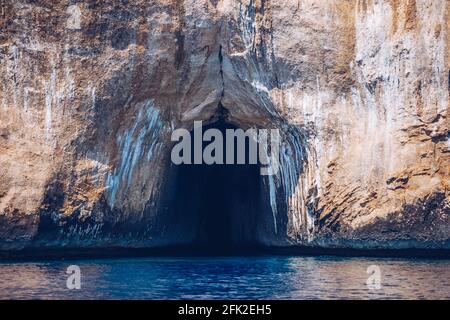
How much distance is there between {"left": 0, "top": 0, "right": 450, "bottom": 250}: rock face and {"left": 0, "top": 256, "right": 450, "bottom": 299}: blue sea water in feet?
5.12

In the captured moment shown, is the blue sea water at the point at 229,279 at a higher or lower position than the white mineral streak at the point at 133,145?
lower

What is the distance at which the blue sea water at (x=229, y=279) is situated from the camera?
2134cm

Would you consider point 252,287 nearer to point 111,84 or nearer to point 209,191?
point 111,84

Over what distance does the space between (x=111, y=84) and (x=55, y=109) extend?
1.72 meters

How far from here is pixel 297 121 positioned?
29.7 metres

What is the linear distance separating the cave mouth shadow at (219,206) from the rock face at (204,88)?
3.34 m

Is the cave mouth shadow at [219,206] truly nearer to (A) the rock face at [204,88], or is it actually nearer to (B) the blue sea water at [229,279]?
(A) the rock face at [204,88]

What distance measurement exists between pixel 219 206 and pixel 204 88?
8.29m

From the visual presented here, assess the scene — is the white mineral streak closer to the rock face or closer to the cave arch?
the rock face

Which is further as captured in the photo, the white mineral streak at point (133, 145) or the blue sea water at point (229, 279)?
the white mineral streak at point (133, 145)

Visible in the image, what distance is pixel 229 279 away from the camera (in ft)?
80.1

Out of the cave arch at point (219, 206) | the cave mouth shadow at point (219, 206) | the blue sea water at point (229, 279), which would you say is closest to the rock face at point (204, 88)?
the blue sea water at point (229, 279)

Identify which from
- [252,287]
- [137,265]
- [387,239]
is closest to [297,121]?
[387,239]

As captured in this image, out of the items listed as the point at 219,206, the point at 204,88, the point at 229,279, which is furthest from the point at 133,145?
the point at 219,206
